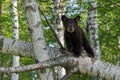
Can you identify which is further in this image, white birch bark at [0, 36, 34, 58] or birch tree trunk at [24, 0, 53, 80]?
white birch bark at [0, 36, 34, 58]

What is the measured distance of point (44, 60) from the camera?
4.66 meters

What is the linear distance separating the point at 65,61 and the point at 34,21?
2.37 feet

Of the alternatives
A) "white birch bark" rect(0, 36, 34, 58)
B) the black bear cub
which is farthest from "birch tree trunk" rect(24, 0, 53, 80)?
the black bear cub

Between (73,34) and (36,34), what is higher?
(36,34)

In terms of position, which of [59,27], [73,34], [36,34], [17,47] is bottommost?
[59,27]

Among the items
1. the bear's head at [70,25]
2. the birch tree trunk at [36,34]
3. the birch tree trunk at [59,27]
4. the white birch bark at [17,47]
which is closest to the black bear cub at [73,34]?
the bear's head at [70,25]

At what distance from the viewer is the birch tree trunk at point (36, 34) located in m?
4.61

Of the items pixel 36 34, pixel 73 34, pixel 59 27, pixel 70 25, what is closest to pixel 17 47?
pixel 36 34

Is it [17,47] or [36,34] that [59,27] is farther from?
[36,34]

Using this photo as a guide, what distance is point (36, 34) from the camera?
4641 mm

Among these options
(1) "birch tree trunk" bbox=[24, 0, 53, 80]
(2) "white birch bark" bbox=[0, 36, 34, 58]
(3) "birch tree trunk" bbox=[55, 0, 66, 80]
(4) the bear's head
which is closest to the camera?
(1) "birch tree trunk" bbox=[24, 0, 53, 80]

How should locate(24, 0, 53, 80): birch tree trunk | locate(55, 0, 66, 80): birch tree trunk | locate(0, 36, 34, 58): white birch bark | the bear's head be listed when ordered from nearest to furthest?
locate(24, 0, 53, 80): birch tree trunk < locate(0, 36, 34, 58): white birch bark < the bear's head < locate(55, 0, 66, 80): birch tree trunk

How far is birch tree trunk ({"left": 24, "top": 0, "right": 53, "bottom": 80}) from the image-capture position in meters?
4.61

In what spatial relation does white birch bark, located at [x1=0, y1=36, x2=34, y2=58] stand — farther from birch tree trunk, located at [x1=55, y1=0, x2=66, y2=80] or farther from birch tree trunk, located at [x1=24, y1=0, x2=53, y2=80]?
birch tree trunk, located at [x1=55, y1=0, x2=66, y2=80]
